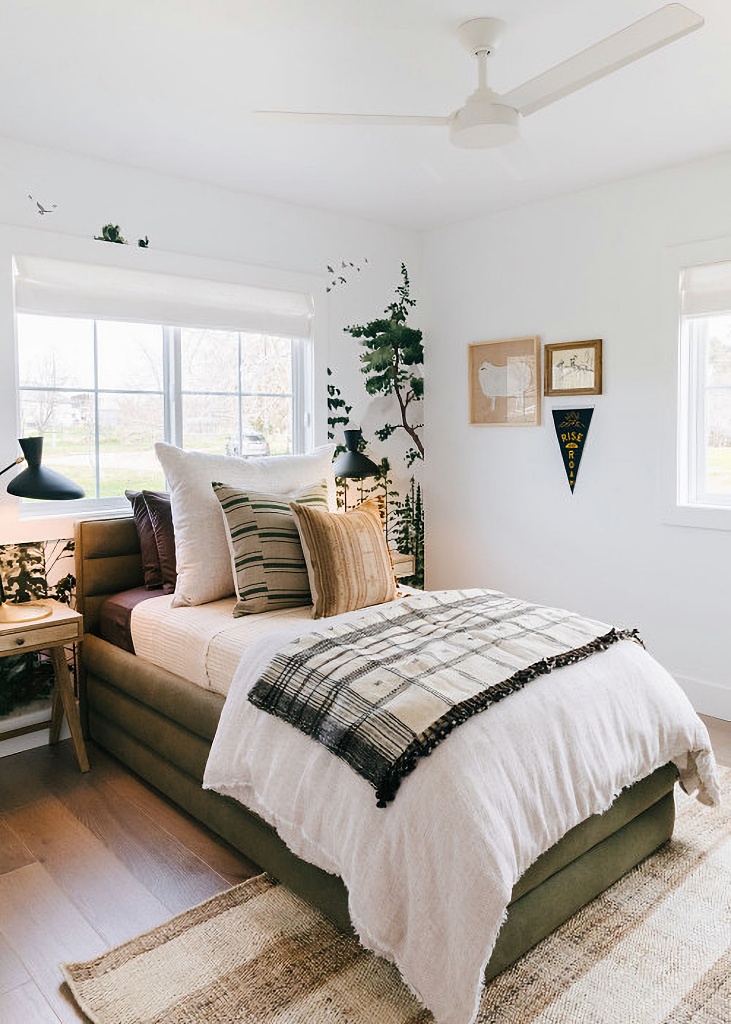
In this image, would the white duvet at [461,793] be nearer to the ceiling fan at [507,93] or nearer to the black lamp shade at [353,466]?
the ceiling fan at [507,93]

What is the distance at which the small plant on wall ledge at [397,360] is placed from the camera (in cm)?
445

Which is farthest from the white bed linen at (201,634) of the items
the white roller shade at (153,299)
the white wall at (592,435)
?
the white wall at (592,435)

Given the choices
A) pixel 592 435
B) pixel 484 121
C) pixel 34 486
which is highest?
pixel 484 121

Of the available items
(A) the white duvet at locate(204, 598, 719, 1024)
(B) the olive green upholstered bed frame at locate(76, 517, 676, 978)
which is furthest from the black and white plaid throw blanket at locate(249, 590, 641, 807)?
(B) the olive green upholstered bed frame at locate(76, 517, 676, 978)

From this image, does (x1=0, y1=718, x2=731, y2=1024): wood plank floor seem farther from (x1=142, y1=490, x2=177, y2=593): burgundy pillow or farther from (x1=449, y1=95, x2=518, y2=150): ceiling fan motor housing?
(x1=449, y1=95, x2=518, y2=150): ceiling fan motor housing

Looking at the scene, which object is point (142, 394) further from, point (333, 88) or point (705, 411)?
point (705, 411)

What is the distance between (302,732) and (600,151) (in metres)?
2.71

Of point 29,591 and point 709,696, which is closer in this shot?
point 29,591

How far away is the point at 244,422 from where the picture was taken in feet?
13.0

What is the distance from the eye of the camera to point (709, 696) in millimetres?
3535

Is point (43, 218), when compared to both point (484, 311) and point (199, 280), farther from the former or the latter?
point (484, 311)

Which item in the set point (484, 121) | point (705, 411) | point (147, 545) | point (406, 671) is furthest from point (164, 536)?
point (705, 411)

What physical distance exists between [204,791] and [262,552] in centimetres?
84

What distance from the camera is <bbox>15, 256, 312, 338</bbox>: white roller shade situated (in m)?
3.18
